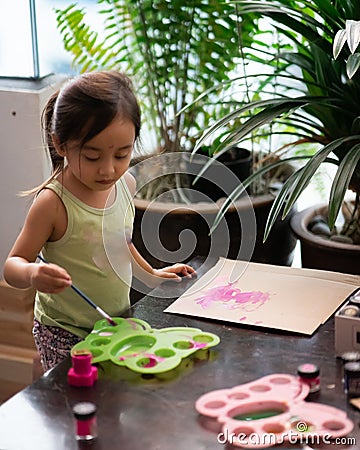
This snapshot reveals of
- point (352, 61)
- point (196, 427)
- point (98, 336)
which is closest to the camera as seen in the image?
point (196, 427)

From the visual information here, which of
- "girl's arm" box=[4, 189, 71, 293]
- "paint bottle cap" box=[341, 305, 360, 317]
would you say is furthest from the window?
"paint bottle cap" box=[341, 305, 360, 317]

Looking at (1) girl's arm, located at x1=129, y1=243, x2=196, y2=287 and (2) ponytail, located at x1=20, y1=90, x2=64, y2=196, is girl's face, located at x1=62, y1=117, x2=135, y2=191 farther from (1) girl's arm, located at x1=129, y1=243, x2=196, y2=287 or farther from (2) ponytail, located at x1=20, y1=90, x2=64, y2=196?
(1) girl's arm, located at x1=129, y1=243, x2=196, y2=287

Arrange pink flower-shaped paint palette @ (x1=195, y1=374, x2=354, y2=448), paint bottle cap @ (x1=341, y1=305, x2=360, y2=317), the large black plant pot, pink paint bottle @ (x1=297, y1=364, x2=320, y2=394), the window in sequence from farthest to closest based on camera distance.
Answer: the window, the large black plant pot, paint bottle cap @ (x1=341, y1=305, x2=360, y2=317), pink paint bottle @ (x1=297, y1=364, x2=320, y2=394), pink flower-shaped paint palette @ (x1=195, y1=374, x2=354, y2=448)

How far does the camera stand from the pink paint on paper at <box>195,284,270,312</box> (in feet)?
4.94

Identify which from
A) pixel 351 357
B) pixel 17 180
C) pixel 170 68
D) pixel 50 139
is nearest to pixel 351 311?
pixel 351 357

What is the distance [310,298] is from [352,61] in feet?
1.53

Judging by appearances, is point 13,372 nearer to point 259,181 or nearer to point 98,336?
point 259,181

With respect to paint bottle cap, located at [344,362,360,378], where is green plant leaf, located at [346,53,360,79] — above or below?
above

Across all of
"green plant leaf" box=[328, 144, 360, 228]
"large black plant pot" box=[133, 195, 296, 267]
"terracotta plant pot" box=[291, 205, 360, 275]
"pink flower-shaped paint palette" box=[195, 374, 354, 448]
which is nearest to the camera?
"pink flower-shaped paint palette" box=[195, 374, 354, 448]

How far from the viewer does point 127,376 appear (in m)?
1.26

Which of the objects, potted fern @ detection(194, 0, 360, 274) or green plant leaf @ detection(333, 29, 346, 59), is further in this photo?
potted fern @ detection(194, 0, 360, 274)

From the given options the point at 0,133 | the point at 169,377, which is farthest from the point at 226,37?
the point at 169,377

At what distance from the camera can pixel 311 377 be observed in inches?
47.8

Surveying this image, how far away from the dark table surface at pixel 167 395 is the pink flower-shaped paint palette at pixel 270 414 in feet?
0.05
